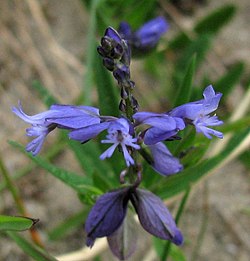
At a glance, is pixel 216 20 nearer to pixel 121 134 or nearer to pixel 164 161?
pixel 164 161

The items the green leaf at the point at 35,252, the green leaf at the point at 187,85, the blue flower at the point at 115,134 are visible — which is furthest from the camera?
the green leaf at the point at 187,85

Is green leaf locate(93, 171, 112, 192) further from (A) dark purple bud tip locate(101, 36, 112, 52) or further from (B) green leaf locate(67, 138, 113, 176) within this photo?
A: (A) dark purple bud tip locate(101, 36, 112, 52)

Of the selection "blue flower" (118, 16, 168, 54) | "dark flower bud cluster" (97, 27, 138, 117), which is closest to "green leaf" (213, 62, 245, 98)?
"blue flower" (118, 16, 168, 54)

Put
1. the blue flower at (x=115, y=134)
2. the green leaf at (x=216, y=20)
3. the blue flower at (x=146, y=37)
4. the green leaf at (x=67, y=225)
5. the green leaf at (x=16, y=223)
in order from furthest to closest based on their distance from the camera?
the green leaf at (x=216, y=20) → the blue flower at (x=146, y=37) → the green leaf at (x=67, y=225) → the green leaf at (x=16, y=223) → the blue flower at (x=115, y=134)

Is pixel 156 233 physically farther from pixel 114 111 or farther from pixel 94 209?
pixel 114 111

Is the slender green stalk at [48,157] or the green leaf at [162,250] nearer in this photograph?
the green leaf at [162,250]

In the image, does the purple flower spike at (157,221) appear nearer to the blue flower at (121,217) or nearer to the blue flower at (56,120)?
the blue flower at (121,217)

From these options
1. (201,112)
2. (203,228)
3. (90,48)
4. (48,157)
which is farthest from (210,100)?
(48,157)

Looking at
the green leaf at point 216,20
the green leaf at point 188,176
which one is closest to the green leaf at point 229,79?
the green leaf at point 216,20
